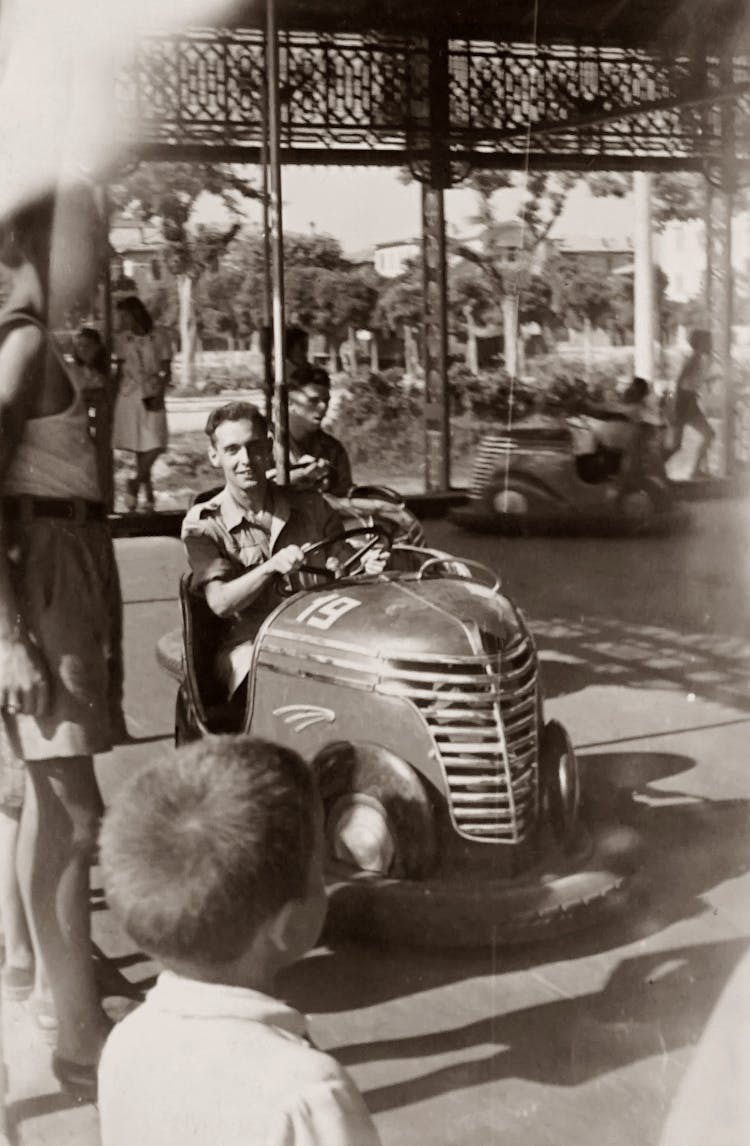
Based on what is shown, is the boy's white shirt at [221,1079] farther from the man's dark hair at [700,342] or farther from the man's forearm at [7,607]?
the man's dark hair at [700,342]

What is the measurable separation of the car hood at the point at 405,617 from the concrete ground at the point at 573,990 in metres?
0.61

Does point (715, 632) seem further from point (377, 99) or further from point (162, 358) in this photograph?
point (162, 358)

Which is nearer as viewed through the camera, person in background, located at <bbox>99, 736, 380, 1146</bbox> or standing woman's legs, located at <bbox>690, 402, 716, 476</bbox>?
person in background, located at <bbox>99, 736, 380, 1146</bbox>

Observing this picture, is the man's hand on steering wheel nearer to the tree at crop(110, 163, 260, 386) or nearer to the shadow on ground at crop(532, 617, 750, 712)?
the shadow on ground at crop(532, 617, 750, 712)

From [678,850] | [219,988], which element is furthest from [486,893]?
[219,988]

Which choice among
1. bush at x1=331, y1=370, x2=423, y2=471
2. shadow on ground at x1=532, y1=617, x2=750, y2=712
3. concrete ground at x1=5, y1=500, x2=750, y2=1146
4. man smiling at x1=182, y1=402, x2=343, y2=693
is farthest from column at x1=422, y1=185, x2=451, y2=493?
man smiling at x1=182, y1=402, x2=343, y2=693

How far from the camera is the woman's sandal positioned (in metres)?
2.59

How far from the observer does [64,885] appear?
2619 millimetres

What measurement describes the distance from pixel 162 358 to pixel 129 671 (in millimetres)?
2985

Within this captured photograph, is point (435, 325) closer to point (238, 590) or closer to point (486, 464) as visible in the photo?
point (486, 464)

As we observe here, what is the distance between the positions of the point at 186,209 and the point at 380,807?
6.75 metres

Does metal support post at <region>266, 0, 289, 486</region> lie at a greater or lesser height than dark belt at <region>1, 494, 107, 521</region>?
greater

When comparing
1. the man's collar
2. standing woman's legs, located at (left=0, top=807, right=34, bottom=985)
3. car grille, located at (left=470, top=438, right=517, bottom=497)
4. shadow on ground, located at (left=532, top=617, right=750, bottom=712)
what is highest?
the man's collar

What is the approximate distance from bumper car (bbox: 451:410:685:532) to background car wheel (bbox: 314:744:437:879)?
6052 millimetres
